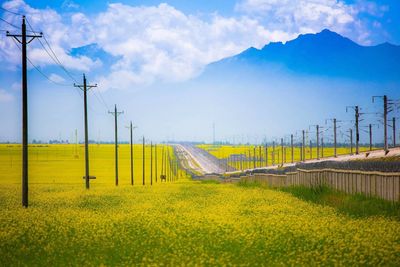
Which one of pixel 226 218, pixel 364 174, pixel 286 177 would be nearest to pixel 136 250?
pixel 226 218

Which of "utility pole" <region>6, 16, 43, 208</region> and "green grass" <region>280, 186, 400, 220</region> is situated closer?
"green grass" <region>280, 186, 400, 220</region>

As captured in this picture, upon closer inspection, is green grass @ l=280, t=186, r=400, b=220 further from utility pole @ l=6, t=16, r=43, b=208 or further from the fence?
utility pole @ l=6, t=16, r=43, b=208

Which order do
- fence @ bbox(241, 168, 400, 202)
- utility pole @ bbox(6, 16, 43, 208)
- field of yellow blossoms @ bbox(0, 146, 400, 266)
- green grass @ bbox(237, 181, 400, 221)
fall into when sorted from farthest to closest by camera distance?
1. utility pole @ bbox(6, 16, 43, 208)
2. fence @ bbox(241, 168, 400, 202)
3. green grass @ bbox(237, 181, 400, 221)
4. field of yellow blossoms @ bbox(0, 146, 400, 266)

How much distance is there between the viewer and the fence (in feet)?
60.0

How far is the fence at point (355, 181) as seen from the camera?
18.3m

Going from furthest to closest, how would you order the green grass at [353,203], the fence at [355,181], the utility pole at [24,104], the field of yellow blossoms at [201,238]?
the utility pole at [24,104], the fence at [355,181], the green grass at [353,203], the field of yellow blossoms at [201,238]

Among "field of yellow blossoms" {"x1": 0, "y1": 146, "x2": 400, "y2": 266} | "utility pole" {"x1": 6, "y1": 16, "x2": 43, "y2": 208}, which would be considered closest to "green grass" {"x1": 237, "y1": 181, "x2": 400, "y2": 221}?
"field of yellow blossoms" {"x1": 0, "y1": 146, "x2": 400, "y2": 266}

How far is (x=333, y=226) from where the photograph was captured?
14820 mm

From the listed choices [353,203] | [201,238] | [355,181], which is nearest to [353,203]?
[353,203]

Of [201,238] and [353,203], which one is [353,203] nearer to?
[353,203]

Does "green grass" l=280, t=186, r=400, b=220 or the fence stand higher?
the fence

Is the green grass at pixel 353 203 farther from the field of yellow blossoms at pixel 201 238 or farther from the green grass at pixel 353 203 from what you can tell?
the field of yellow blossoms at pixel 201 238

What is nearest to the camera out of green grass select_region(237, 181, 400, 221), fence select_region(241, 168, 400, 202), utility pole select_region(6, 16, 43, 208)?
green grass select_region(237, 181, 400, 221)

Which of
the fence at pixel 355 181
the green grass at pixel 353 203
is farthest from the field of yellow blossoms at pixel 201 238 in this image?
the fence at pixel 355 181
